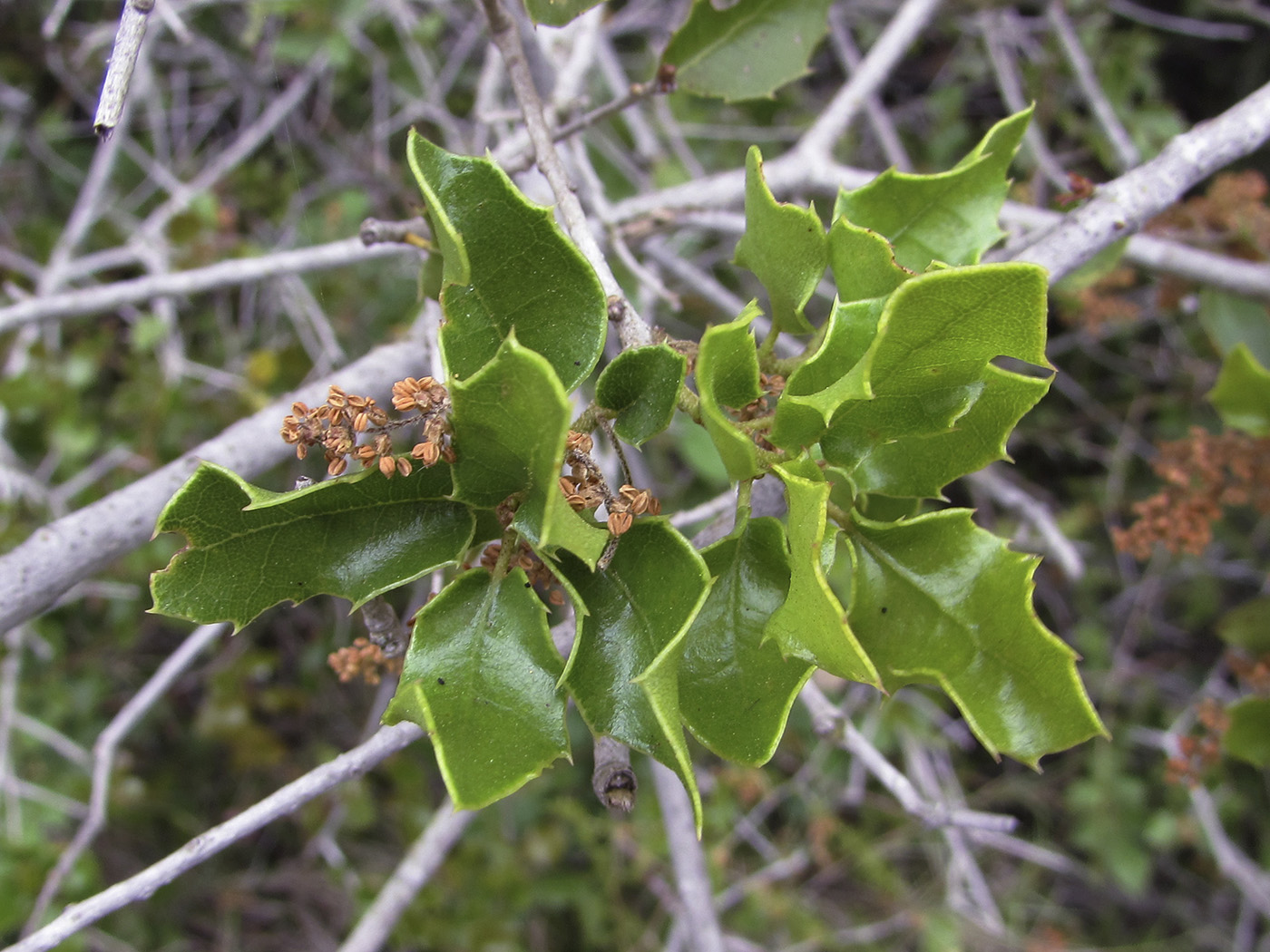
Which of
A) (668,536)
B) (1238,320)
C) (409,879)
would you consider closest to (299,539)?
(668,536)

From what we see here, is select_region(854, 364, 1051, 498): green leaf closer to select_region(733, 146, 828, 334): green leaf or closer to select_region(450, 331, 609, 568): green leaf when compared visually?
select_region(733, 146, 828, 334): green leaf

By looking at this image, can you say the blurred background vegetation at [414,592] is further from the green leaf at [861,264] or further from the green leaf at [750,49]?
the green leaf at [861,264]

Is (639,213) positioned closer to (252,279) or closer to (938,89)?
(252,279)

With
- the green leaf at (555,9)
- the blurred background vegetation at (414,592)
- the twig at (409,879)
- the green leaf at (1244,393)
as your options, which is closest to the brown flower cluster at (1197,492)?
the green leaf at (1244,393)

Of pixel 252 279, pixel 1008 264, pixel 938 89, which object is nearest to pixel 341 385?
pixel 252 279

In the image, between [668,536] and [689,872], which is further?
[689,872]

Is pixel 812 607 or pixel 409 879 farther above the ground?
pixel 812 607

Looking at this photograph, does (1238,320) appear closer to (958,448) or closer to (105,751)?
(958,448)
